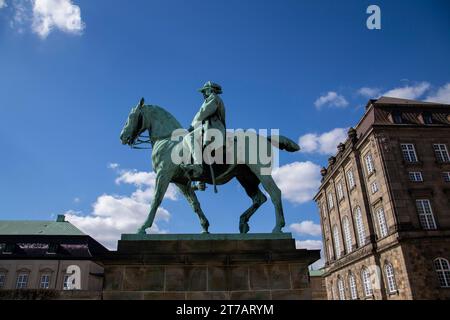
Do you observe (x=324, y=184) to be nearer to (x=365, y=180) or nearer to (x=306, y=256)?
(x=365, y=180)

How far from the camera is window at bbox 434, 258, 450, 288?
28.8m

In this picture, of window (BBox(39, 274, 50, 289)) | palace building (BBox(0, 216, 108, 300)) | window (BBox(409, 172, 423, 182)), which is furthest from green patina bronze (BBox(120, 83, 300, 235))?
window (BBox(39, 274, 50, 289))

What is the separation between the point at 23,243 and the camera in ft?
166

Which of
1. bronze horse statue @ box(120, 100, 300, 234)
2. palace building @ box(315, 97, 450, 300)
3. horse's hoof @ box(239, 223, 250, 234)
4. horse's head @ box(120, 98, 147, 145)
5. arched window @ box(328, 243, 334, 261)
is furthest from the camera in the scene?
arched window @ box(328, 243, 334, 261)

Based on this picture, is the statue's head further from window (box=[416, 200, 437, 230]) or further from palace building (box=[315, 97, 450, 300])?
window (box=[416, 200, 437, 230])

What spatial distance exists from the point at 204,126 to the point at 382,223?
1247 inches

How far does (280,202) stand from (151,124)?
3642mm

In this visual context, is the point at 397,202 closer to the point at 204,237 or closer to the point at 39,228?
the point at 204,237

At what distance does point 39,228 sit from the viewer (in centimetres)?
5538

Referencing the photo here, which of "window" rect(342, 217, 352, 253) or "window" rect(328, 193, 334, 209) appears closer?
"window" rect(342, 217, 352, 253)

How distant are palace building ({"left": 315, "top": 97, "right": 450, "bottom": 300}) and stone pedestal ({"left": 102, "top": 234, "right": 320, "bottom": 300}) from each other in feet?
87.7

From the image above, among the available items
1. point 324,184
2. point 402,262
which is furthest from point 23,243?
point 402,262
